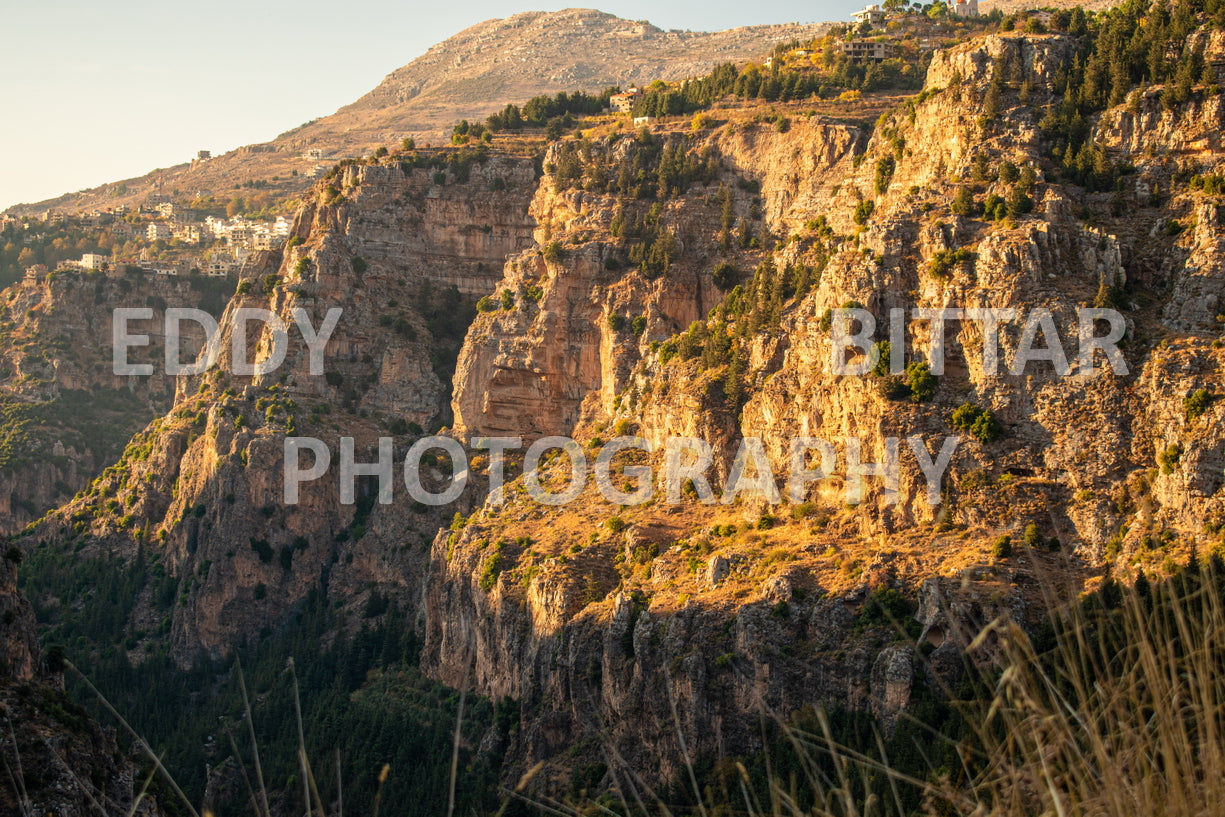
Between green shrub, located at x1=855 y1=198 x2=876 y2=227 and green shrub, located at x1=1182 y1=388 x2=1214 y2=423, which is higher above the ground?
green shrub, located at x1=855 y1=198 x2=876 y2=227

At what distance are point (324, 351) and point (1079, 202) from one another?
5682cm

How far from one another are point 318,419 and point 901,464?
50.6 m

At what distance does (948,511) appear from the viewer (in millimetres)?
60562

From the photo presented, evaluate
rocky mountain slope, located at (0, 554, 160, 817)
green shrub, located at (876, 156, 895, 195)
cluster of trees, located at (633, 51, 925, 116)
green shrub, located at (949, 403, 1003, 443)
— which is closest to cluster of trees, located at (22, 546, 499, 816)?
rocky mountain slope, located at (0, 554, 160, 817)

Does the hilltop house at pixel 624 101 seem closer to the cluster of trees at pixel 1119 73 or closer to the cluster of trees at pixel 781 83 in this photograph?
the cluster of trees at pixel 781 83

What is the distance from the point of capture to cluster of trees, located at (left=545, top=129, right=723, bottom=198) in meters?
94.6

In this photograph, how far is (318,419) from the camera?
101 m

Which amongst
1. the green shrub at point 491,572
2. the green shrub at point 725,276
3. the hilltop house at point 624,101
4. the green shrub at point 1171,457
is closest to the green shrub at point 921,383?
the green shrub at point 1171,457

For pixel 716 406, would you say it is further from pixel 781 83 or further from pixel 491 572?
pixel 781 83

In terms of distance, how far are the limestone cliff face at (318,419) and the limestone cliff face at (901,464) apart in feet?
62.1

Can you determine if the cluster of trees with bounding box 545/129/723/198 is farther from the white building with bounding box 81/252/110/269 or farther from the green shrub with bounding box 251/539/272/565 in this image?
the white building with bounding box 81/252/110/269

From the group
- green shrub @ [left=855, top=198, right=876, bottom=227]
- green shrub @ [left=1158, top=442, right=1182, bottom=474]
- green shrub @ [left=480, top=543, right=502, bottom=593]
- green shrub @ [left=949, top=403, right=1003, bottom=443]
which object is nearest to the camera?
green shrub @ [left=1158, top=442, right=1182, bottom=474]

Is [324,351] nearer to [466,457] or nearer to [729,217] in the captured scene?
[466,457]

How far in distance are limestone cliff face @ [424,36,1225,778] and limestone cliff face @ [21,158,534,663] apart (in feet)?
62.1
